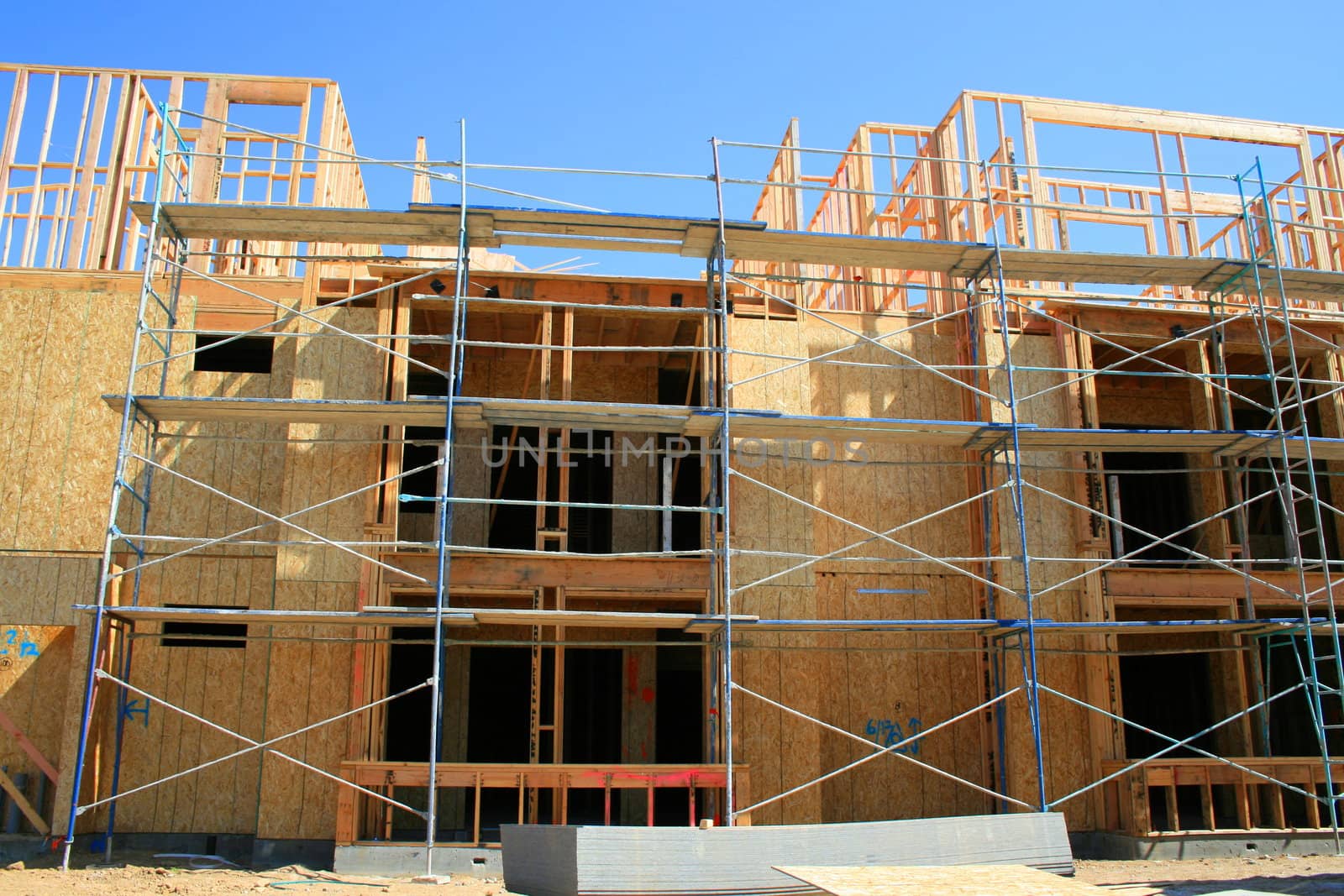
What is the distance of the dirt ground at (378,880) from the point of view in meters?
9.45

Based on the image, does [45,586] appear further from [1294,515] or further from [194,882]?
[1294,515]

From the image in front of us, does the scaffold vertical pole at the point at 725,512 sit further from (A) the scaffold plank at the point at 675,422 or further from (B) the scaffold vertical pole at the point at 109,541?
(B) the scaffold vertical pole at the point at 109,541

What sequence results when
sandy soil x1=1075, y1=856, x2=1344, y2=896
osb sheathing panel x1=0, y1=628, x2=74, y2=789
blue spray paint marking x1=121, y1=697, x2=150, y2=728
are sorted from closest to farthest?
sandy soil x1=1075, y1=856, x2=1344, y2=896
osb sheathing panel x1=0, y1=628, x2=74, y2=789
blue spray paint marking x1=121, y1=697, x2=150, y2=728

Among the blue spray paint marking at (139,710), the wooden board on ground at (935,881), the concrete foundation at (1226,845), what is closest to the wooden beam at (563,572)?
the blue spray paint marking at (139,710)

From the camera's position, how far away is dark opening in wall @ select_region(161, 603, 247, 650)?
12484 millimetres

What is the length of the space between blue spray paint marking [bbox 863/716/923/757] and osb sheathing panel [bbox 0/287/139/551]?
897cm

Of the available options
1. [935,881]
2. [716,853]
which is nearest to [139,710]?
[716,853]

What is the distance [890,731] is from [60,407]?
33.6 ft

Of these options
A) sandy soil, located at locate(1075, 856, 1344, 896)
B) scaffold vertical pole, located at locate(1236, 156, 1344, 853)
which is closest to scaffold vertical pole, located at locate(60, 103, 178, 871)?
sandy soil, located at locate(1075, 856, 1344, 896)

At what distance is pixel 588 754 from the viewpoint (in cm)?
1593

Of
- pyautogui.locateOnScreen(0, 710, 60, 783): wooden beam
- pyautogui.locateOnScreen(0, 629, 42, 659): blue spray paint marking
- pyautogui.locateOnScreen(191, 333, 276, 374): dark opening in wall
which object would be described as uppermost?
pyautogui.locateOnScreen(191, 333, 276, 374): dark opening in wall

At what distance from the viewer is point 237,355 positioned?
48.0 ft

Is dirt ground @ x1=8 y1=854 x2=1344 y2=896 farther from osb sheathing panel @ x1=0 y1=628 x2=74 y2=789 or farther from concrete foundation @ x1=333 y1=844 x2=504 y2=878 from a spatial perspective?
osb sheathing panel @ x1=0 y1=628 x2=74 y2=789

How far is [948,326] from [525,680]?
7.56 m
